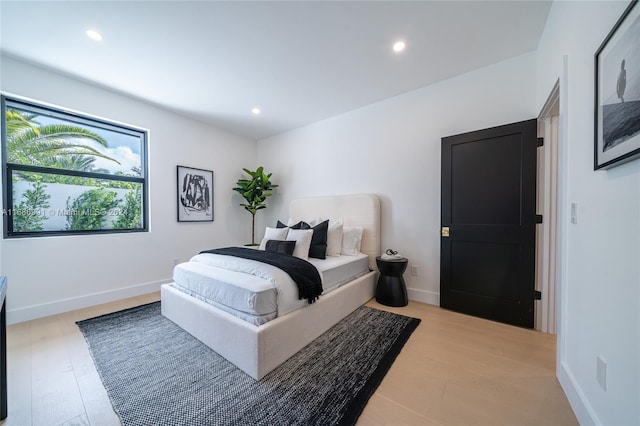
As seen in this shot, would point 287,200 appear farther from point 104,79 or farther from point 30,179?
point 30,179

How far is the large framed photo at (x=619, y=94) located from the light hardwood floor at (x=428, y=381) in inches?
55.1

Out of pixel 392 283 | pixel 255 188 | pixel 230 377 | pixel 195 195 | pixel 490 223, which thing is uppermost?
pixel 255 188

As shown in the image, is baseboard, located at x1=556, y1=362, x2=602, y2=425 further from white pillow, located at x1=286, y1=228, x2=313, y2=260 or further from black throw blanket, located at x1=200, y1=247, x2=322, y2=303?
white pillow, located at x1=286, y1=228, x2=313, y2=260

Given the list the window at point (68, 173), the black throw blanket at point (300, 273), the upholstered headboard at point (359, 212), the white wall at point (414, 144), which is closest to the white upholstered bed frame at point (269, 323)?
the upholstered headboard at point (359, 212)

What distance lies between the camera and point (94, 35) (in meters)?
2.00

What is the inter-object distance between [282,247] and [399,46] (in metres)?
2.38

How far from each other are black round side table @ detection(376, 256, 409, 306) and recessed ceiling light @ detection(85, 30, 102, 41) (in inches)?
141

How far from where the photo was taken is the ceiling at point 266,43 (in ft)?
5.83

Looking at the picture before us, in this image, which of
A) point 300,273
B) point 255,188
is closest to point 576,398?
point 300,273

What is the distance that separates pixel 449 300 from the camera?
261 centimetres

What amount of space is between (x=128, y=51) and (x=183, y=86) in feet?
2.11

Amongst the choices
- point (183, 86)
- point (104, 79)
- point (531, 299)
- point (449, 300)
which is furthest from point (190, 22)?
point (531, 299)

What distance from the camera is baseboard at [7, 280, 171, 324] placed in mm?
2363

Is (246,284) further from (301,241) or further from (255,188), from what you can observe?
(255,188)
